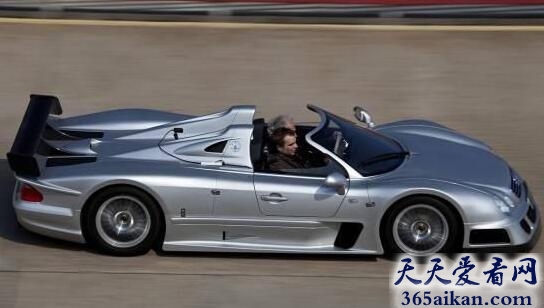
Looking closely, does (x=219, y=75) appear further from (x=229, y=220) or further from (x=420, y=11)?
(x=229, y=220)

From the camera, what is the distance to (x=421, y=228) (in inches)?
347

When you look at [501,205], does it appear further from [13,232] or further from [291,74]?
[291,74]

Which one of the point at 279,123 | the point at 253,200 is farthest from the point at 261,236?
the point at 279,123

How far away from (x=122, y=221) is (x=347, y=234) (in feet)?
5.69

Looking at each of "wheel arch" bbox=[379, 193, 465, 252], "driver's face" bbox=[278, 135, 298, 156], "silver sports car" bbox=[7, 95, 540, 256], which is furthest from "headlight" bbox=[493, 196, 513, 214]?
"driver's face" bbox=[278, 135, 298, 156]

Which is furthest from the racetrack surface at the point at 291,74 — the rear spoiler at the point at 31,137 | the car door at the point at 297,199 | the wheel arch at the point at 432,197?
the car door at the point at 297,199

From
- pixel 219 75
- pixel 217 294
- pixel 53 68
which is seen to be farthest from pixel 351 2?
pixel 217 294

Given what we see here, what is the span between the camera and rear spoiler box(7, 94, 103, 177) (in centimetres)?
894

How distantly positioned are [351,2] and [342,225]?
5711 mm

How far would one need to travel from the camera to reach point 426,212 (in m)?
8.80

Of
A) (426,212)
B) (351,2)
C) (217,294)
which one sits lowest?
(217,294)

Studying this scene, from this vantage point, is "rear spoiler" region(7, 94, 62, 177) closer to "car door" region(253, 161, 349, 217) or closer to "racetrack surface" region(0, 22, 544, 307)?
"racetrack surface" region(0, 22, 544, 307)

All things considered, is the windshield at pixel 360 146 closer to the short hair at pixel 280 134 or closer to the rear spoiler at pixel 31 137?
the short hair at pixel 280 134

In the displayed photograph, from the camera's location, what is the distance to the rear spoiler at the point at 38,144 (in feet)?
29.3
